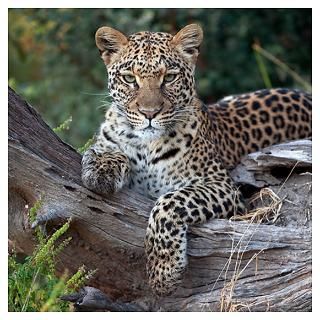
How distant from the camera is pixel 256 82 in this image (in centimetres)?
1248

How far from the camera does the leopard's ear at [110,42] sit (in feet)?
21.7

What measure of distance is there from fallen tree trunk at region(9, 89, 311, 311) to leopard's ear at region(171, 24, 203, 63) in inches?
44.9

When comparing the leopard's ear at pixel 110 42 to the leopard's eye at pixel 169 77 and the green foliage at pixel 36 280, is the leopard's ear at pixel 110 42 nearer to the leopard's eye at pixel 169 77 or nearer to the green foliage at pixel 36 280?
the leopard's eye at pixel 169 77

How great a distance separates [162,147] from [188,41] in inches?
31.8

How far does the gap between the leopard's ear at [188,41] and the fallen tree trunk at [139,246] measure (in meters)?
1.14

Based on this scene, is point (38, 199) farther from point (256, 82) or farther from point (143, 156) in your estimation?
point (256, 82)

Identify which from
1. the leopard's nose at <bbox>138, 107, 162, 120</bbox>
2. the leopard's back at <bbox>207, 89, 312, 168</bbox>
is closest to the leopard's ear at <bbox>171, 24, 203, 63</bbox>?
the leopard's nose at <bbox>138, 107, 162, 120</bbox>

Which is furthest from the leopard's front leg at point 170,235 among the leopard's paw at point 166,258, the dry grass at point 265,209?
the dry grass at point 265,209

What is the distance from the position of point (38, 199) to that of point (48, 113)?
668 centimetres

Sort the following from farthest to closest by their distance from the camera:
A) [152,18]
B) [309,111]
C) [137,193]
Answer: [152,18] → [309,111] → [137,193]

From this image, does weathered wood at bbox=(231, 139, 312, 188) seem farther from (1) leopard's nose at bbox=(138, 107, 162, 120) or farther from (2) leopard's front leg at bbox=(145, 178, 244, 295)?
(1) leopard's nose at bbox=(138, 107, 162, 120)

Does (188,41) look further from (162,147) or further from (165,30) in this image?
(165,30)

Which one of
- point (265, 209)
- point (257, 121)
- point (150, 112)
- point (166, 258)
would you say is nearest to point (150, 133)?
point (150, 112)

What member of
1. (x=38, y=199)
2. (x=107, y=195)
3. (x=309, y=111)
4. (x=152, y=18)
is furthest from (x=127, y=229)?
(x=152, y=18)
